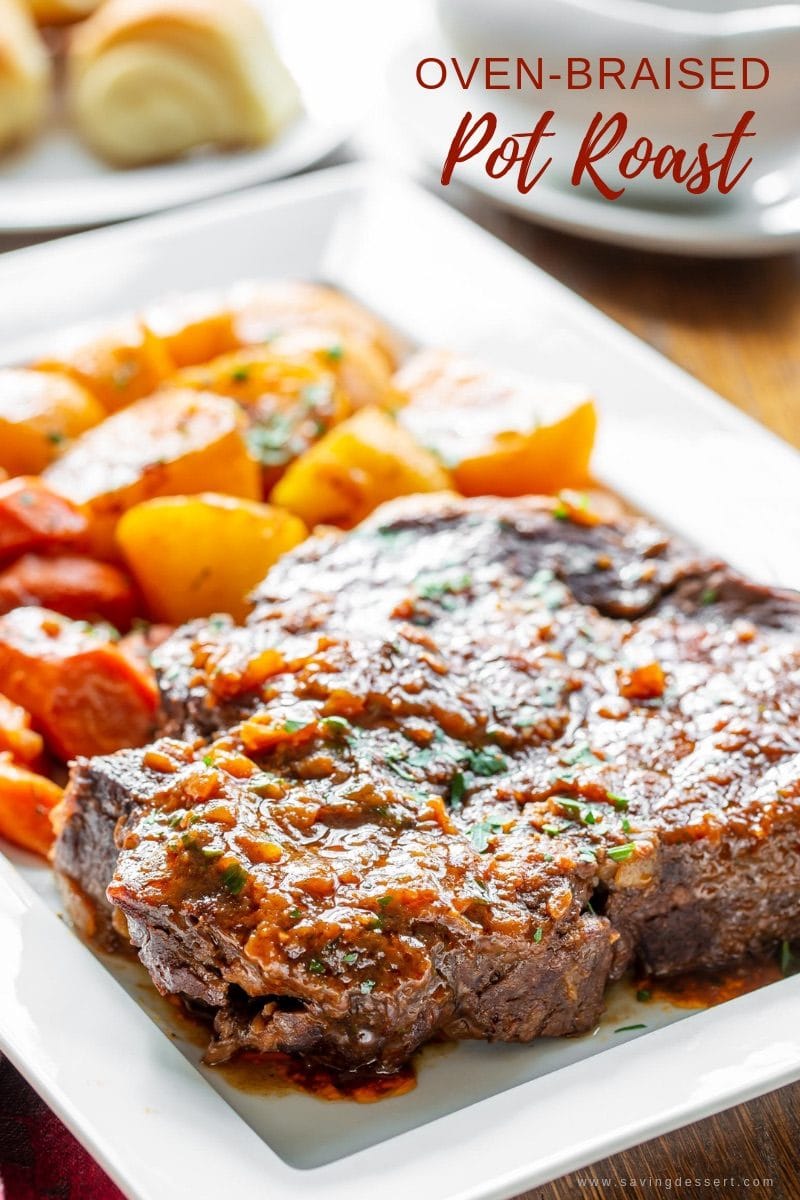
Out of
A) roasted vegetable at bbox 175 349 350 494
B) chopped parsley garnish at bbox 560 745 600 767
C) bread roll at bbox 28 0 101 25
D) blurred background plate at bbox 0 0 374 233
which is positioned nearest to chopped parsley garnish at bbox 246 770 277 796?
chopped parsley garnish at bbox 560 745 600 767

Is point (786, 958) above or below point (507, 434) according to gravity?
below

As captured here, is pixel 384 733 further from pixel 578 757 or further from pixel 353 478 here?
pixel 353 478

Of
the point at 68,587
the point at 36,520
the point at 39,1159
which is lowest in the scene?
the point at 39,1159

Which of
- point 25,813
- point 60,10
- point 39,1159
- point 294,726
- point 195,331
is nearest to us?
point 39,1159

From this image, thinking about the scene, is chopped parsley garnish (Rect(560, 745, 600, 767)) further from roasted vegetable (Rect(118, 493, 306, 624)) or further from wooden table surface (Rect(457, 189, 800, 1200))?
wooden table surface (Rect(457, 189, 800, 1200))

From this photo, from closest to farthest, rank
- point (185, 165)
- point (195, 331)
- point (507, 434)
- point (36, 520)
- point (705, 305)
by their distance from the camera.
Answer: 1. point (36, 520)
2. point (507, 434)
3. point (195, 331)
4. point (705, 305)
5. point (185, 165)

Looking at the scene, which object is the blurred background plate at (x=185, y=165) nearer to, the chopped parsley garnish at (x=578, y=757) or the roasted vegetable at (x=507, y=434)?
the roasted vegetable at (x=507, y=434)

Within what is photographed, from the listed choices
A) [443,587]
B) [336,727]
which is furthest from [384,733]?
[443,587]

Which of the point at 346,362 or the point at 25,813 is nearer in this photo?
the point at 25,813

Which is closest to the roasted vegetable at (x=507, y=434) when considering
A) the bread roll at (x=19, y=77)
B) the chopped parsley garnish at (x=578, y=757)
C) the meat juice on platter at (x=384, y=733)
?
the meat juice on platter at (x=384, y=733)
